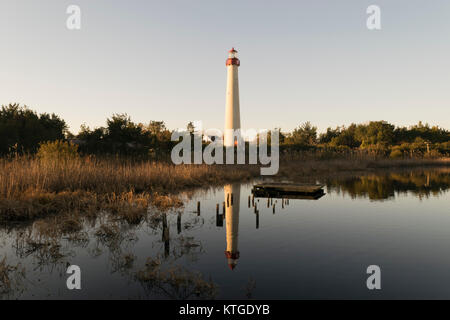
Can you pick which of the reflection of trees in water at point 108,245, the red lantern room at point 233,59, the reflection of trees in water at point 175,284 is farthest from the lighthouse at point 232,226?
the red lantern room at point 233,59

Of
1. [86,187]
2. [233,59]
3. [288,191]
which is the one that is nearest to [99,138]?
[86,187]

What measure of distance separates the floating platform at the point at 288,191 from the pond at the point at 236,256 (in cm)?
469

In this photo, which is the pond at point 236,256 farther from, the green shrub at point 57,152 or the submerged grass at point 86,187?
the green shrub at point 57,152

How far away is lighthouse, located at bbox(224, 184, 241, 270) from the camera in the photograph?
23.1ft

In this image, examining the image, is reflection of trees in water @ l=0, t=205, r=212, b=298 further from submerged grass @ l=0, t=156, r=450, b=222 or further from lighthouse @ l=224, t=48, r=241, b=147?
lighthouse @ l=224, t=48, r=241, b=147

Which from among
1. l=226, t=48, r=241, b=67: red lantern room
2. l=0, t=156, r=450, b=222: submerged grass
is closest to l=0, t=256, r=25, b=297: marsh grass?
l=0, t=156, r=450, b=222: submerged grass

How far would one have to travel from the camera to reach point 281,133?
55.9 metres

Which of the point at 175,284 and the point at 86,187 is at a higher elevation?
the point at 86,187

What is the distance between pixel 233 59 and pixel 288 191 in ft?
107

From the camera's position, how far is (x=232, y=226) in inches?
397

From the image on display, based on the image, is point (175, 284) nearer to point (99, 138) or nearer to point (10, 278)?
point (10, 278)

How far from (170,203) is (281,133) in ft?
150

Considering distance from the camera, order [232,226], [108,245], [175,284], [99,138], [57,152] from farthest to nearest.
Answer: [99,138], [57,152], [232,226], [108,245], [175,284]
